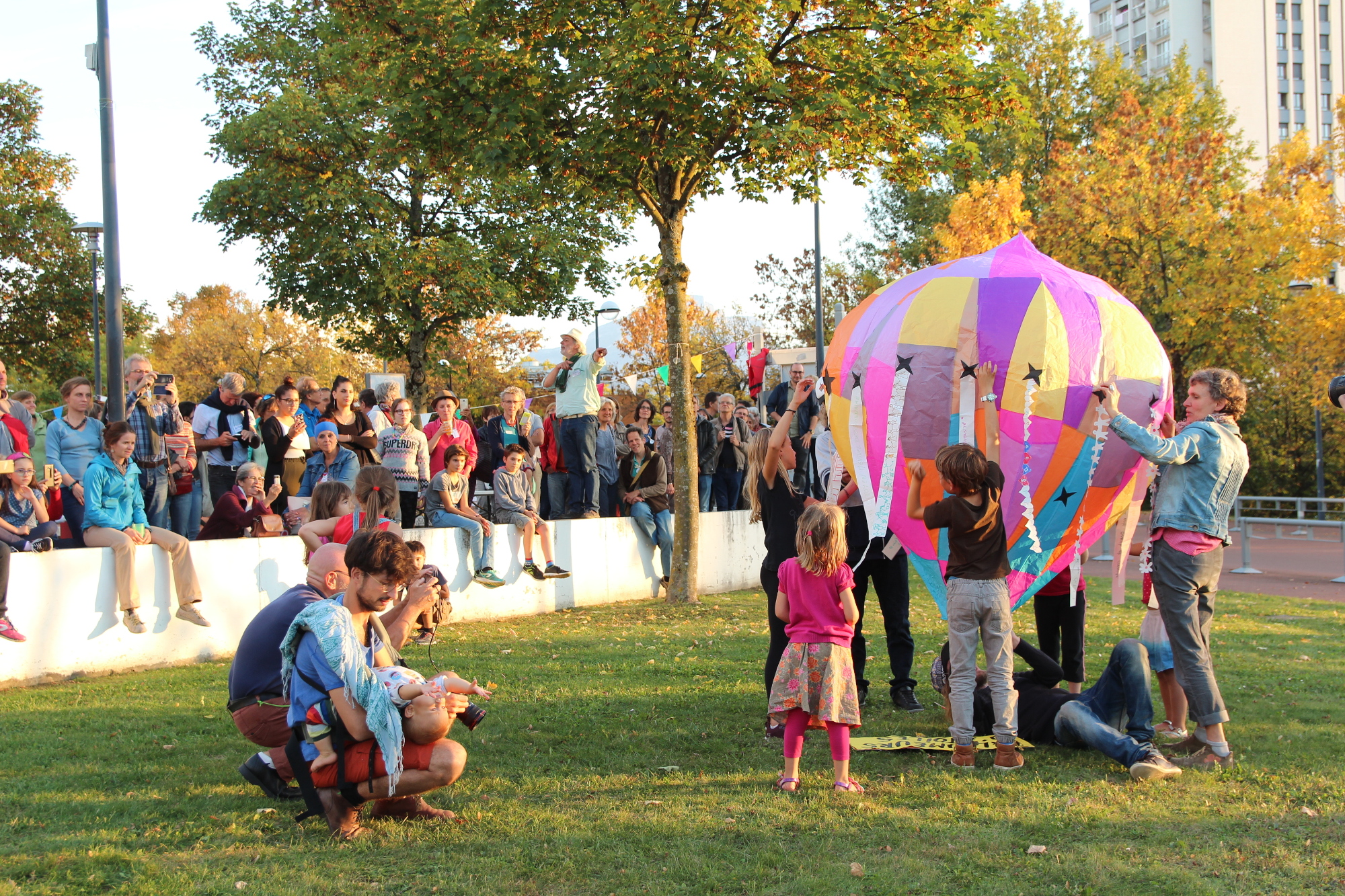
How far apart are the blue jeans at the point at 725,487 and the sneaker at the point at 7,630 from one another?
9.70 m

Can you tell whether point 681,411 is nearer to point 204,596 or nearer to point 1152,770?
point 204,596

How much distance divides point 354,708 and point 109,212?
32.4 ft

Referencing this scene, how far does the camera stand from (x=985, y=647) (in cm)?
611

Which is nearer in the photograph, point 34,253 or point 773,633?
point 773,633

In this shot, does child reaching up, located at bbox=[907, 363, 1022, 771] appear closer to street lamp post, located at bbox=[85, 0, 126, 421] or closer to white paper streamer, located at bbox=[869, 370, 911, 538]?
white paper streamer, located at bbox=[869, 370, 911, 538]

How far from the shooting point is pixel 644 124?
12.3 metres

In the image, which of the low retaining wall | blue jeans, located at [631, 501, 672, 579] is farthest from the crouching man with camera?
blue jeans, located at [631, 501, 672, 579]

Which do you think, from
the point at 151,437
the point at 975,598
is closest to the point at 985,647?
the point at 975,598

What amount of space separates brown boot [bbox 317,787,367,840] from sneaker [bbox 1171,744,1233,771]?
4379 millimetres

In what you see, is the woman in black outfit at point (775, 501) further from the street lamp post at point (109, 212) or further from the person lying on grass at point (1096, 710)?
the street lamp post at point (109, 212)

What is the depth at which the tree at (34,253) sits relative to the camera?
25.6m

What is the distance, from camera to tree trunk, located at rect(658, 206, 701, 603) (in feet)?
43.4

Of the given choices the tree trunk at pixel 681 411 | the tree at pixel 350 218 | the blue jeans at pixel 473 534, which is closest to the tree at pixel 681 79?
the tree trunk at pixel 681 411

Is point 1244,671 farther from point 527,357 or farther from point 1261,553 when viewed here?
point 527,357
